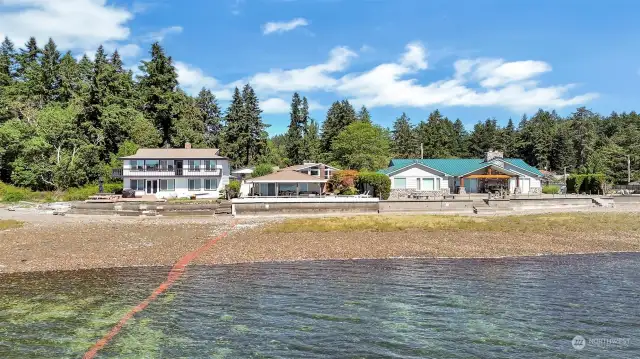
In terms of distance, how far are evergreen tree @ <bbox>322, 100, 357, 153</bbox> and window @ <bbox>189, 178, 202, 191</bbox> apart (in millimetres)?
36990

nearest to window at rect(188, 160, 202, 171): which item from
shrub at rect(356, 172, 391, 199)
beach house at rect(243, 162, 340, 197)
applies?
beach house at rect(243, 162, 340, 197)

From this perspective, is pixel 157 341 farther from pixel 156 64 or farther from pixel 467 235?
pixel 156 64

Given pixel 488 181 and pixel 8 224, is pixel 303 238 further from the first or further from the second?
pixel 488 181

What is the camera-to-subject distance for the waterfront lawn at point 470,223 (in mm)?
30578

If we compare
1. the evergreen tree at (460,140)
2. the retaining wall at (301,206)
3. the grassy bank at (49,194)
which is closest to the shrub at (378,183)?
the retaining wall at (301,206)

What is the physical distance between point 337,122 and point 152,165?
142ft

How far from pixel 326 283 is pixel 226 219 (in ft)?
71.0

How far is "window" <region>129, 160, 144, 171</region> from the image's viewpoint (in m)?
53.2

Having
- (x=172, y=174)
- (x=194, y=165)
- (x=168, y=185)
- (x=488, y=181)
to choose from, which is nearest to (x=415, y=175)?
(x=488, y=181)

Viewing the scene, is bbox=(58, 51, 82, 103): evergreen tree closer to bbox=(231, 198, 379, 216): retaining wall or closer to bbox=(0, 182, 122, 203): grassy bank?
bbox=(0, 182, 122, 203): grassy bank

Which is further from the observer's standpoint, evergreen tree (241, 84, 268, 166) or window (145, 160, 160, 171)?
evergreen tree (241, 84, 268, 166)

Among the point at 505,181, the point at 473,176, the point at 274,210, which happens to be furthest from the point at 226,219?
the point at 505,181

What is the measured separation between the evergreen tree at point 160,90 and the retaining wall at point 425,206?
150 feet

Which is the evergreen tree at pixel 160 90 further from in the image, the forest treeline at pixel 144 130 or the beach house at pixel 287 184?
the beach house at pixel 287 184
